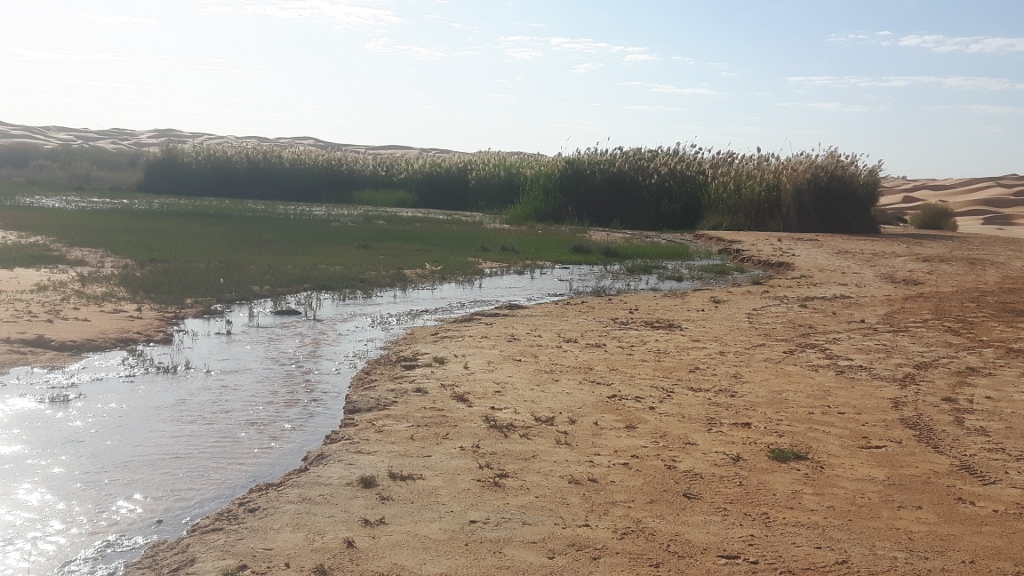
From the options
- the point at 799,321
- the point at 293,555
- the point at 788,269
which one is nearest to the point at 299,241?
the point at 788,269

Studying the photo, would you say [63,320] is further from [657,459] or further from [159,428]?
[657,459]

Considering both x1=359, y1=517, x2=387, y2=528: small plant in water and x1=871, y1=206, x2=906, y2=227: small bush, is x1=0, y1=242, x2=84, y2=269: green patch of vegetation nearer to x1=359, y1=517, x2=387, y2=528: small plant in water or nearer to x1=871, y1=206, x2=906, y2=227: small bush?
x1=359, y1=517, x2=387, y2=528: small plant in water

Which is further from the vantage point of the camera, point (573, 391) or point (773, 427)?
point (573, 391)

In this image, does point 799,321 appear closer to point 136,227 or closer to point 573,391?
point 573,391

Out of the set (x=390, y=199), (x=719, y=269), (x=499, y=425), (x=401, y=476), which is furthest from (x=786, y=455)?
(x=390, y=199)

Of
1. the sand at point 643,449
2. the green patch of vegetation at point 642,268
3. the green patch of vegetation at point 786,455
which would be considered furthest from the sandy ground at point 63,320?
the green patch of vegetation at point 642,268

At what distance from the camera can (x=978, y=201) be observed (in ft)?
108

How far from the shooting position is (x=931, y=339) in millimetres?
9492

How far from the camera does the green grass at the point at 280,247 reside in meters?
12.9

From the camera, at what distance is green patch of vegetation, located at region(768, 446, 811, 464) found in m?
5.62

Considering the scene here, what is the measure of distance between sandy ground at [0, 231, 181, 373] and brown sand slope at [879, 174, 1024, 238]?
20.7m

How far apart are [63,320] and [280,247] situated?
744cm

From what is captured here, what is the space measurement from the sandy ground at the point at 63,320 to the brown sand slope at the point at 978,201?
68.0 ft

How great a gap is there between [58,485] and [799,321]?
7.84m
